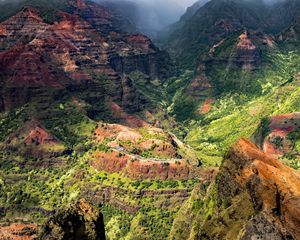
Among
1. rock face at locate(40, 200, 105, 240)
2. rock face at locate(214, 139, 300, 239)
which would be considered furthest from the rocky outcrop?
rock face at locate(40, 200, 105, 240)

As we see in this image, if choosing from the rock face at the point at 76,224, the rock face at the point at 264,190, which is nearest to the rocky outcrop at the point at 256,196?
the rock face at the point at 264,190

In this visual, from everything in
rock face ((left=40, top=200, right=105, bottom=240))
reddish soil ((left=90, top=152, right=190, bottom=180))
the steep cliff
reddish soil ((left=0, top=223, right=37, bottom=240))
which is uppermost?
the steep cliff

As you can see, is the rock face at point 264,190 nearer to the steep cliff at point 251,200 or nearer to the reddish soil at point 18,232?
the steep cliff at point 251,200

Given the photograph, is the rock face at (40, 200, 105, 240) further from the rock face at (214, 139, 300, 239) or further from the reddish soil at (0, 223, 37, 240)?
the reddish soil at (0, 223, 37, 240)

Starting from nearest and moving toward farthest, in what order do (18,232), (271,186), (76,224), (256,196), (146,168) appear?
(76,224)
(271,186)
(256,196)
(18,232)
(146,168)

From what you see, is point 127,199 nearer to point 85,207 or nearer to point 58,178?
point 58,178

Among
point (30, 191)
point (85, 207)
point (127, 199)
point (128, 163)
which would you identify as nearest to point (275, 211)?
point (85, 207)

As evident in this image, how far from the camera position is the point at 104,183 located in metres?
174

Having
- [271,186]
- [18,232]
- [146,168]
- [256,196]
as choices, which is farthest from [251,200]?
[146,168]

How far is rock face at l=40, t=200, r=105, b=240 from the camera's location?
5219 cm

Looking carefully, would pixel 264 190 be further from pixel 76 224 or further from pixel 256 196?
pixel 76 224

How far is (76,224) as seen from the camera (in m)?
54.0

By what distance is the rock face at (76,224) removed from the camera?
5219 centimetres

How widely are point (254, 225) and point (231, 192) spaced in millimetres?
12459
